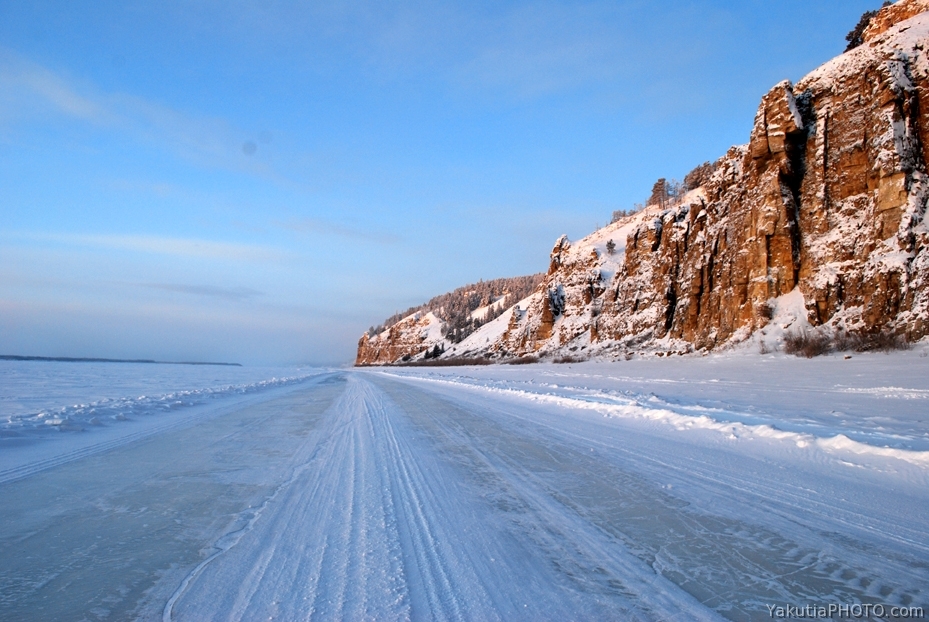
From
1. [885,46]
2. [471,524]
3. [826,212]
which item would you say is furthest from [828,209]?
[471,524]

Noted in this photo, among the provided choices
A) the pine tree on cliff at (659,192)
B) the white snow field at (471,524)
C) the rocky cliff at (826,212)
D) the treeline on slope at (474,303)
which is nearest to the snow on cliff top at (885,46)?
the rocky cliff at (826,212)

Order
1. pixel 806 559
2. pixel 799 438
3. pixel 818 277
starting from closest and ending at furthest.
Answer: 1. pixel 806 559
2. pixel 799 438
3. pixel 818 277

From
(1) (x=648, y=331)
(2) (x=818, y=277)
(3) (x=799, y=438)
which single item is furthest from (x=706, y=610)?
(1) (x=648, y=331)

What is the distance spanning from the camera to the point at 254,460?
7.13m

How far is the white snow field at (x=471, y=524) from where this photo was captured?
2.93 metres

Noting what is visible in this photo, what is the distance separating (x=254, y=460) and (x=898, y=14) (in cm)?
4604

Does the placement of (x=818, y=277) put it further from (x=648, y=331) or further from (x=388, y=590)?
(x=388, y=590)

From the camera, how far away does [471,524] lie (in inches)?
166

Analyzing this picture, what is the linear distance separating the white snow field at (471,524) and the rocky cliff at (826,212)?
850 inches

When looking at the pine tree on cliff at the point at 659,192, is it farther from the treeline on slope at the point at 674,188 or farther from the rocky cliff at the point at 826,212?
the rocky cliff at the point at 826,212

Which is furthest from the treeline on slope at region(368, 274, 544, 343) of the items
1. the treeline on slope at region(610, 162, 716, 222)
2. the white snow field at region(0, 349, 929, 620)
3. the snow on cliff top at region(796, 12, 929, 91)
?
the white snow field at region(0, 349, 929, 620)

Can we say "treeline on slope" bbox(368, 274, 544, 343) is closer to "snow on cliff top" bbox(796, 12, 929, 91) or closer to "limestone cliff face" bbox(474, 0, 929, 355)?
"limestone cliff face" bbox(474, 0, 929, 355)

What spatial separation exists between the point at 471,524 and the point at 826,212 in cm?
3591

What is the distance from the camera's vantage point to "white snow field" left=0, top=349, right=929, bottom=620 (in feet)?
9.61
